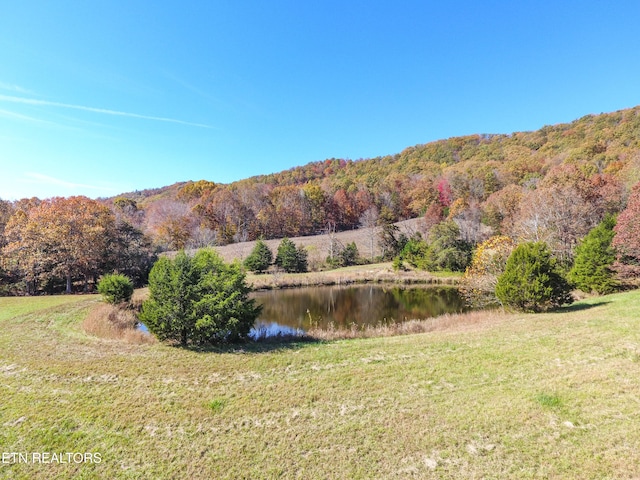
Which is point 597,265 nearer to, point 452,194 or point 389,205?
point 452,194

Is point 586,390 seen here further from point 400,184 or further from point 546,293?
point 400,184

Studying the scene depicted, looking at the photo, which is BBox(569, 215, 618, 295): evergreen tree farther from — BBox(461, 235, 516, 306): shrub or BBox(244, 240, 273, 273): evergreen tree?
BBox(244, 240, 273, 273): evergreen tree

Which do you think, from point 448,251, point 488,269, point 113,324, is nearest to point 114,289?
point 113,324

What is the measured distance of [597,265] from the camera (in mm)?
18203

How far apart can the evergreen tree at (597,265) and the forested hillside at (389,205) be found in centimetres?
758

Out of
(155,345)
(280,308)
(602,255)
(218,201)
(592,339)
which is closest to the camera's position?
(592,339)

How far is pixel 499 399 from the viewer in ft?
19.4

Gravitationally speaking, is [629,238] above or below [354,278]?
above

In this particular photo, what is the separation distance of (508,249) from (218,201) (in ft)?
196

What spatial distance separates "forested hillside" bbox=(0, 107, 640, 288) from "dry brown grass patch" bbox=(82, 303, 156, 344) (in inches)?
631

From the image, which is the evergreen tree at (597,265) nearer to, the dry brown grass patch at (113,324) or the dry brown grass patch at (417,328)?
the dry brown grass patch at (417,328)

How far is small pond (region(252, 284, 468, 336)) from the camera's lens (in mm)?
19422

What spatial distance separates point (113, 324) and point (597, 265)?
83.6 ft

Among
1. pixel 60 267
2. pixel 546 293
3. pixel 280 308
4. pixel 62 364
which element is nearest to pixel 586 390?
pixel 546 293
